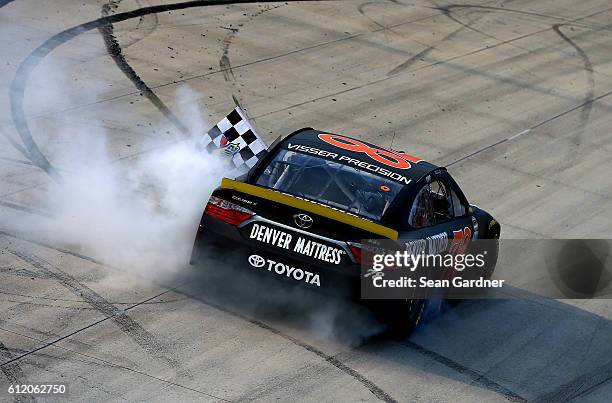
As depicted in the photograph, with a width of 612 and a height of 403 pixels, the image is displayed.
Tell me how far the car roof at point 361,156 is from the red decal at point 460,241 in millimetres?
588

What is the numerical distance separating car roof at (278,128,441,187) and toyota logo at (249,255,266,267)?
4.03ft

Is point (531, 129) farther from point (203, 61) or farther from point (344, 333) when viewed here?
point (344, 333)

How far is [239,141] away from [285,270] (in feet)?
11.0

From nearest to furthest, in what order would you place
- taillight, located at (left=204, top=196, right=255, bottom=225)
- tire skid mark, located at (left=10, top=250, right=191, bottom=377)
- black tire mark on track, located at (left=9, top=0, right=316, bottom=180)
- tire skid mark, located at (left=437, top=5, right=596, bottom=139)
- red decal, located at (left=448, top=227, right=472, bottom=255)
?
tire skid mark, located at (left=10, top=250, right=191, bottom=377)
taillight, located at (left=204, top=196, right=255, bottom=225)
red decal, located at (left=448, top=227, right=472, bottom=255)
black tire mark on track, located at (left=9, top=0, right=316, bottom=180)
tire skid mark, located at (left=437, top=5, right=596, bottom=139)

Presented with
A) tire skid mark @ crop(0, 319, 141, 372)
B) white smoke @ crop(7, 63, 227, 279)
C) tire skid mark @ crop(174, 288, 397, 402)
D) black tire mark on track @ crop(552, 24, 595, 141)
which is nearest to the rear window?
tire skid mark @ crop(174, 288, 397, 402)

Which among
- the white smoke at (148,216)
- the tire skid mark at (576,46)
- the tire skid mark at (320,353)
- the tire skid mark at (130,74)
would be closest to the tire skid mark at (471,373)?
the white smoke at (148,216)

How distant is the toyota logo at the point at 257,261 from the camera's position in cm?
825

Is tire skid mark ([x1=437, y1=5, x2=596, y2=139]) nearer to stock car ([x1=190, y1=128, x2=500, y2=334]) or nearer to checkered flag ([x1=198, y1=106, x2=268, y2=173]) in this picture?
checkered flag ([x1=198, y1=106, x2=268, y2=173])

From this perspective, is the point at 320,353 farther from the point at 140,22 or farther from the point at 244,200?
the point at 140,22

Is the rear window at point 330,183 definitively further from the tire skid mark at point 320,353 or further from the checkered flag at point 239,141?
the checkered flag at point 239,141

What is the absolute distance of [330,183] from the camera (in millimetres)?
8766

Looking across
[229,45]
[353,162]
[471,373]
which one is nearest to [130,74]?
[229,45]

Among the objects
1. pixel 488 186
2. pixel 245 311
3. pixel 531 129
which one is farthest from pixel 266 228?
pixel 531 129

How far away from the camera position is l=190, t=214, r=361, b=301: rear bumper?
8094 mm
